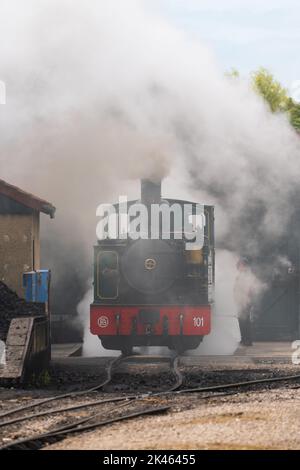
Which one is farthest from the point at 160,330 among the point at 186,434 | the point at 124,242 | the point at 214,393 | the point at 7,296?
the point at 186,434

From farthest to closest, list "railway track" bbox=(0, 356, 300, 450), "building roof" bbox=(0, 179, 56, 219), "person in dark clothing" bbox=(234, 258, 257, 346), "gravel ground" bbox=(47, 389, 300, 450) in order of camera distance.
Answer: "person in dark clothing" bbox=(234, 258, 257, 346) → "building roof" bbox=(0, 179, 56, 219) → "railway track" bbox=(0, 356, 300, 450) → "gravel ground" bbox=(47, 389, 300, 450)

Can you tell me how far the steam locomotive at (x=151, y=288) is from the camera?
16.6m

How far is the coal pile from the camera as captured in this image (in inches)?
569

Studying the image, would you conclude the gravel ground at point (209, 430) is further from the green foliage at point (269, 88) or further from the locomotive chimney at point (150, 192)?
the green foliage at point (269, 88)

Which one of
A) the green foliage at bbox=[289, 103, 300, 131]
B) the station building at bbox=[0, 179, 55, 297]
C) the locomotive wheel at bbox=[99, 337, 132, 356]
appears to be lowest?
the locomotive wheel at bbox=[99, 337, 132, 356]

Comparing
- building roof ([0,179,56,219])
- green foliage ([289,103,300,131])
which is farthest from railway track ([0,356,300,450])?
green foliage ([289,103,300,131])

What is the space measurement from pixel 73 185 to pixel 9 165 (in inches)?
63.2

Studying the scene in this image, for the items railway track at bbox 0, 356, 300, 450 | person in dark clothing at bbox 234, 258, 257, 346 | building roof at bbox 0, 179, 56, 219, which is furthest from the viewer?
person in dark clothing at bbox 234, 258, 257, 346

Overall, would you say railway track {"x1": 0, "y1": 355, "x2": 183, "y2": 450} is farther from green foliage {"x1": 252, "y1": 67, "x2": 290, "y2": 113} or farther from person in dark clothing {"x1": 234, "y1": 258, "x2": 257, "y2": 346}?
green foliage {"x1": 252, "y1": 67, "x2": 290, "y2": 113}

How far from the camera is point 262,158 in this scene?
2166 centimetres

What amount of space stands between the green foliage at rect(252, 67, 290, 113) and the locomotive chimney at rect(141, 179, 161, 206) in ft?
112

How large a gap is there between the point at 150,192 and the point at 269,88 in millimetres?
36351

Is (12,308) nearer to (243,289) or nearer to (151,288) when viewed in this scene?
(151,288)

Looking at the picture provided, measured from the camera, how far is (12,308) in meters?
14.9
